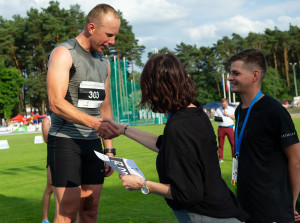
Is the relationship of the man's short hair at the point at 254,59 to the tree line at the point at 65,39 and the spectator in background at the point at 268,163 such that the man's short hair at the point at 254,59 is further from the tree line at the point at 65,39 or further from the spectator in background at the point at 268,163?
the tree line at the point at 65,39

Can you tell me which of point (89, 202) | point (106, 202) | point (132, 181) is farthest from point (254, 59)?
point (106, 202)

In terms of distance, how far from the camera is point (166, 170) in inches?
90.7

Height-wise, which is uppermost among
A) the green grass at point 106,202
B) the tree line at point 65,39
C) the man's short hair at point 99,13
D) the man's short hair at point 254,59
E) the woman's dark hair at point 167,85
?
the tree line at point 65,39

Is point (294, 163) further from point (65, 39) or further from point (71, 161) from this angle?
point (65, 39)

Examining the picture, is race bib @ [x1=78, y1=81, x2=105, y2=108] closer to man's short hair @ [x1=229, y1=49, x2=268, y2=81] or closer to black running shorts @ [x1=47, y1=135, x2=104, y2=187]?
black running shorts @ [x1=47, y1=135, x2=104, y2=187]

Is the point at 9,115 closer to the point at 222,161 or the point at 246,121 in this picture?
the point at 222,161

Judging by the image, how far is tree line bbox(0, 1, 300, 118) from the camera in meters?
68.1

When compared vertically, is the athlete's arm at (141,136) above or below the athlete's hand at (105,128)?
below

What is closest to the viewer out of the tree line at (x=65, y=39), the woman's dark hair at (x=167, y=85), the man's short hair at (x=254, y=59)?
the woman's dark hair at (x=167, y=85)

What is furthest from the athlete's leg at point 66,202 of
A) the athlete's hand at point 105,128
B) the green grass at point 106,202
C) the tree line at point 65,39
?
the tree line at point 65,39

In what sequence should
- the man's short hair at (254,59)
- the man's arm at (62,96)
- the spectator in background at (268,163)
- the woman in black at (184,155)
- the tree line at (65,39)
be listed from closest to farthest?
1. the woman in black at (184,155)
2. the spectator in background at (268,163)
3. the man's arm at (62,96)
4. the man's short hair at (254,59)
5. the tree line at (65,39)

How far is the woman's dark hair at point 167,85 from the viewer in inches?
94.7

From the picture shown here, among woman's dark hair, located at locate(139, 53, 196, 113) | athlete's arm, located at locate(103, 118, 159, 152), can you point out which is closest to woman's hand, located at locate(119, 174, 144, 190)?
woman's dark hair, located at locate(139, 53, 196, 113)

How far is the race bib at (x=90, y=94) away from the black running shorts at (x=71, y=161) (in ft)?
1.16
